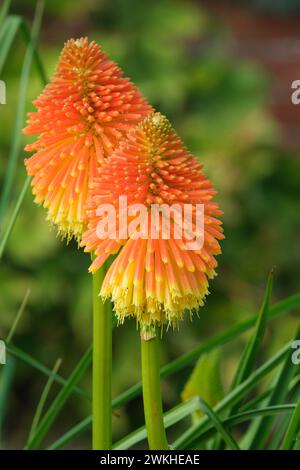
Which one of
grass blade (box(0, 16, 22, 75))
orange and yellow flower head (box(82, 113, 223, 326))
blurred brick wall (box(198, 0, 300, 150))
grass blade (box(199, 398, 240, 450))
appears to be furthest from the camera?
blurred brick wall (box(198, 0, 300, 150))

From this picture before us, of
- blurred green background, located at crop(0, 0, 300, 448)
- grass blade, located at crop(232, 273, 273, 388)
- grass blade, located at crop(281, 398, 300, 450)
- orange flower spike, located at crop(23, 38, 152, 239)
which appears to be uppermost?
blurred green background, located at crop(0, 0, 300, 448)

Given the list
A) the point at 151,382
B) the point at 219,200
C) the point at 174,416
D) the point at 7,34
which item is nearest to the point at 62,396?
the point at 174,416

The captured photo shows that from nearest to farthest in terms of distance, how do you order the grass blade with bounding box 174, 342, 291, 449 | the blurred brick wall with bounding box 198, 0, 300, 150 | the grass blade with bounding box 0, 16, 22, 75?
the grass blade with bounding box 174, 342, 291, 449
the grass blade with bounding box 0, 16, 22, 75
the blurred brick wall with bounding box 198, 0, 300, 150

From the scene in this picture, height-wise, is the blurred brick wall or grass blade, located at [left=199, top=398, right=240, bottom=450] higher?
the blurred brick wall

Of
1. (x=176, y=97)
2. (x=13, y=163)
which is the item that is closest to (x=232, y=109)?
(x=176, y=97)

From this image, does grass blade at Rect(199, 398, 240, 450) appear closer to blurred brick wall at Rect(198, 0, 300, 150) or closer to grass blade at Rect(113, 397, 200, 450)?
grass blade at Rect(113, 397, 200, 450)

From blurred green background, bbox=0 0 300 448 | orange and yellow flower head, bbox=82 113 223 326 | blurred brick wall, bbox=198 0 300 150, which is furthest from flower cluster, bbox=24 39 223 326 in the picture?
blurred brick wall, bbox=198 0 300 150

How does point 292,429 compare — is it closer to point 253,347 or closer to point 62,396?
point 253,347
